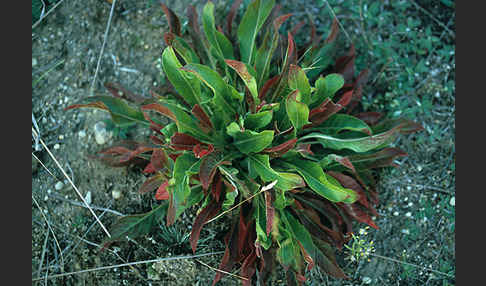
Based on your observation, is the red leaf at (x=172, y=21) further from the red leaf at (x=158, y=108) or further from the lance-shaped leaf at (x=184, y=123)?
the red leaf at (x=158, y=108)

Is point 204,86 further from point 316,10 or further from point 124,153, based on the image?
point 316,10

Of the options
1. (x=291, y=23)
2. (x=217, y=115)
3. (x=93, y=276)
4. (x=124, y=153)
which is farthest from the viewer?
(x=291, y=23)

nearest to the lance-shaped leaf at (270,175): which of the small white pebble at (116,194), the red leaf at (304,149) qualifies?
the red leaf at (304,149)

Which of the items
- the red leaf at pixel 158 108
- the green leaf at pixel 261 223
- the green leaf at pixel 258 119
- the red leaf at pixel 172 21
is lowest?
the green leaf at pixel 261 223

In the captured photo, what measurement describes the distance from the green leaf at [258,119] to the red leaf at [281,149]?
0.10 meters

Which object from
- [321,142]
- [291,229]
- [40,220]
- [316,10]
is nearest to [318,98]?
[321,142]

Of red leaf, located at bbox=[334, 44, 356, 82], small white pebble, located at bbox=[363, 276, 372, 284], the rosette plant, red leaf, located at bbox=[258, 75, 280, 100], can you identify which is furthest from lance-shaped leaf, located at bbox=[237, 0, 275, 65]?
small white pebble, located at bbox=[363, 276, 372, 284]

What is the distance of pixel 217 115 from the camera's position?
169 centimetres

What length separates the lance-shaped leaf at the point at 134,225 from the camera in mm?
1823

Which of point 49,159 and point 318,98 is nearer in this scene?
point 318,98

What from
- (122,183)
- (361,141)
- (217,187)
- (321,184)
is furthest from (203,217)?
(361,141)

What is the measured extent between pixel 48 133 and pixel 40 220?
43 cm

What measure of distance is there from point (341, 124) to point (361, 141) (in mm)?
155

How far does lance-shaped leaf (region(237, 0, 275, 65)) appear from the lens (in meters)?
1.75
